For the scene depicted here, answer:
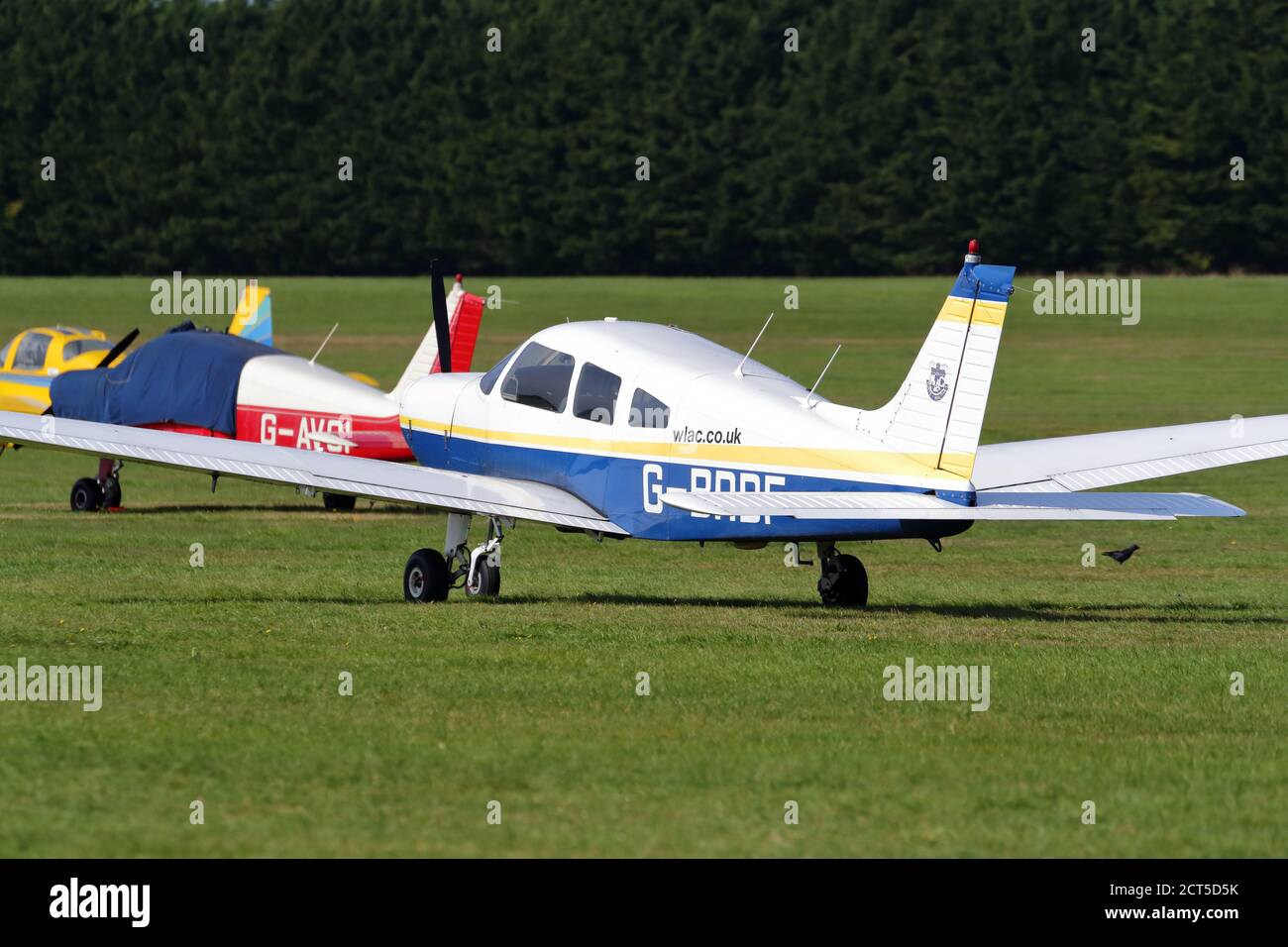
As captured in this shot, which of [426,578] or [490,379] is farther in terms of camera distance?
[490,379]

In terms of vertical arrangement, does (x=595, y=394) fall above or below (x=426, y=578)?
above

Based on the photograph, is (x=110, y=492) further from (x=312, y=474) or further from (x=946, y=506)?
(x=946, y=506)

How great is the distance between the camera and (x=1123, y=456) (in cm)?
1747

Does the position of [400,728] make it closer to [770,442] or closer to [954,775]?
[954,775]

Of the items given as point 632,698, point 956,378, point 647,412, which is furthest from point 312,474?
point 632,698

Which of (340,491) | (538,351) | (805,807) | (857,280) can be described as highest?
(857,280)

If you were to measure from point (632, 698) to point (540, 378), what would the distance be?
229 inches

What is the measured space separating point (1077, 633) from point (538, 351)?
5074 mm

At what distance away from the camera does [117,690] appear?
13.0 m

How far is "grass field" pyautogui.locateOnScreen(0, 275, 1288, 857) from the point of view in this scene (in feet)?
31.9

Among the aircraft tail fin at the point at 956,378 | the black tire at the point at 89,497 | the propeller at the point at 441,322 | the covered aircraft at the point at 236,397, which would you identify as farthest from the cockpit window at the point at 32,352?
the aircraft tail fin at the point at 956,378


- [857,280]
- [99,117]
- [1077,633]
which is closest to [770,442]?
[1077,633]

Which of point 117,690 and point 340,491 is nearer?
point 117,690

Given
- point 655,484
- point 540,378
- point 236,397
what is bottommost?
point 655,484
